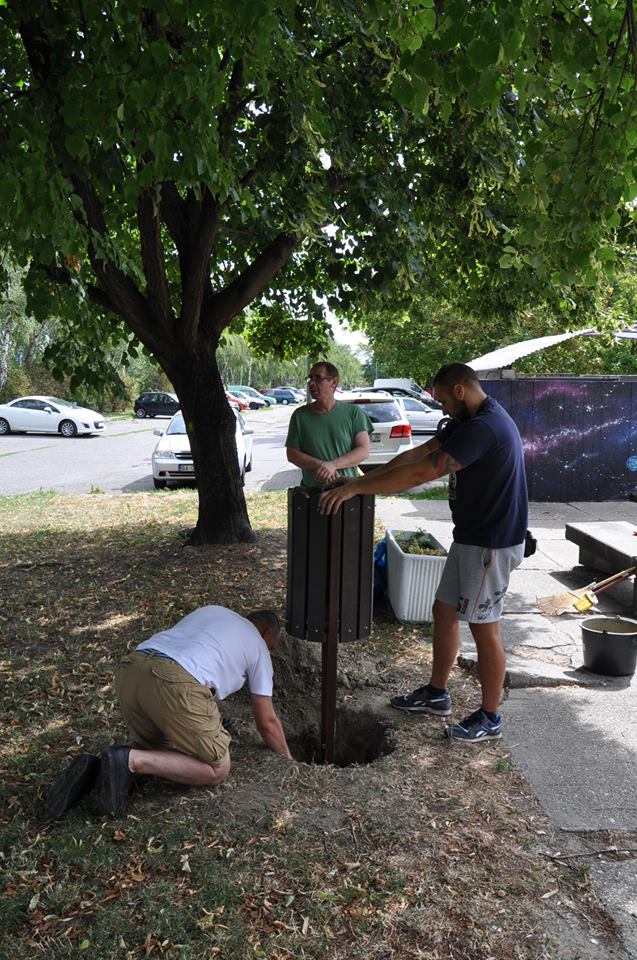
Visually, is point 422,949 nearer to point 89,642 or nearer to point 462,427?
point 462,427

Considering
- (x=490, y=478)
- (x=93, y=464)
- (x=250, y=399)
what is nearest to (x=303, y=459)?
(x=490, y=478)

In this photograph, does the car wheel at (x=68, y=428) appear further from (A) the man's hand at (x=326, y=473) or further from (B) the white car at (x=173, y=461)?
(A) the man's hand at (x=326, y=473)

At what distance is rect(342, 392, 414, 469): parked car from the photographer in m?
15.2

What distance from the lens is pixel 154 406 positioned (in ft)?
133

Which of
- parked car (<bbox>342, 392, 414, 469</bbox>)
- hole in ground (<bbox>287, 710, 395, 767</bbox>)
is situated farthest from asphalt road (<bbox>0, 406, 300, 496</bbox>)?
hole in ground (<bbox>287, 710, 395, 767</bbox>)

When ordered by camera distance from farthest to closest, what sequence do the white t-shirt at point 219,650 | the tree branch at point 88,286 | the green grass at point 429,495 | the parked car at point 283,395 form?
the parked car at point 283,395 < the green grass at point 429,495 < the tree branch at point 88,286 < the white t-shirt at point 219,650

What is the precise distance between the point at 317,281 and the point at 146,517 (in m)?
4.03

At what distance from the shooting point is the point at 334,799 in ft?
11.1

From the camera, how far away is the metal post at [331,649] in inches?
158

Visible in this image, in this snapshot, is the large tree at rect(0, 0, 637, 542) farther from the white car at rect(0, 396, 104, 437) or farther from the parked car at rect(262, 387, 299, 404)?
the parked car at rect(262, 387, 299, 404)

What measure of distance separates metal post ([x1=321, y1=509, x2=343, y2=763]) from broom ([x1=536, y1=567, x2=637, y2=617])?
9.71ft

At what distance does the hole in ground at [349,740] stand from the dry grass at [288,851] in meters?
0.05

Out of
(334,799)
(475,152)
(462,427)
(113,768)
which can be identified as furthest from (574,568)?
(113,768)

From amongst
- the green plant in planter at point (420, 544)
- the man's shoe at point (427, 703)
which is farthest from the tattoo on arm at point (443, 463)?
the green plant in planter at point (420, 544)
